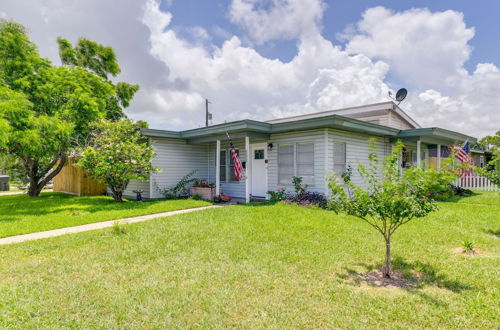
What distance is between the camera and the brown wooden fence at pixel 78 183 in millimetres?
12828

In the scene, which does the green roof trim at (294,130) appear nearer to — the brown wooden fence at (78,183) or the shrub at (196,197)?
the shrub at (196,197)

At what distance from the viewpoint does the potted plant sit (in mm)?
10773

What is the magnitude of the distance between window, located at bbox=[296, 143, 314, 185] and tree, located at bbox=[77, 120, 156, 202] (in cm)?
522

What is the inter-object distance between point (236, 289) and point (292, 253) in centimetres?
145

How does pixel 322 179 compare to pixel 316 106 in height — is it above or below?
below

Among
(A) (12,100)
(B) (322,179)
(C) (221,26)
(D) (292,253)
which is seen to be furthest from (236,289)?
(C) (221,26)

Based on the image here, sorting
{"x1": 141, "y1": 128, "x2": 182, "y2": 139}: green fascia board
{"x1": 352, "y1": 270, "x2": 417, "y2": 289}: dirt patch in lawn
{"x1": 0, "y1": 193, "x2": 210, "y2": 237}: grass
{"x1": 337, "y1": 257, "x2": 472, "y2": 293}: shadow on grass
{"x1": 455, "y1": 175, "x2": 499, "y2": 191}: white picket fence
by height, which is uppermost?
{"x1": 141, "y1": 128, "x2": 182, "y2": 139}: green fascia board

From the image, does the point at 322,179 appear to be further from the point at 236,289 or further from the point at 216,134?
the point at 236,289

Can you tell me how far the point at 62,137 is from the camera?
9.64m

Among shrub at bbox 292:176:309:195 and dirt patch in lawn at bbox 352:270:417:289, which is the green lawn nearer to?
dirt patch in lawn at bbox 352:270:417:289

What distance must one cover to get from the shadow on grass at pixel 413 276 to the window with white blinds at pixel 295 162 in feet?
18.5

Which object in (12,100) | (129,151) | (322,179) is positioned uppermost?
(12,100)

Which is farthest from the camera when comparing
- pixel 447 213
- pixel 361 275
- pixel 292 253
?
pixel 447 213

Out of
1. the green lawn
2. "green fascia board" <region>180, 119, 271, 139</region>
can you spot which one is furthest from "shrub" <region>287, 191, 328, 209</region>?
the green lawn
